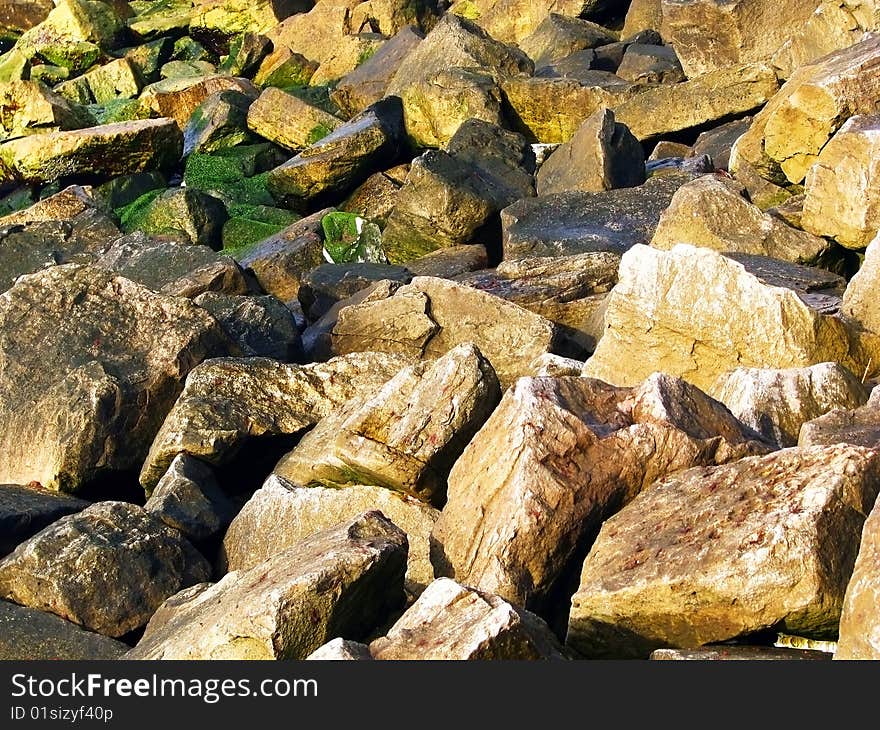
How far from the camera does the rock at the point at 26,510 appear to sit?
368 inches

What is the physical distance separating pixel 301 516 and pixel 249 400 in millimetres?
2121

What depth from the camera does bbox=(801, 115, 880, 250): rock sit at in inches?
452

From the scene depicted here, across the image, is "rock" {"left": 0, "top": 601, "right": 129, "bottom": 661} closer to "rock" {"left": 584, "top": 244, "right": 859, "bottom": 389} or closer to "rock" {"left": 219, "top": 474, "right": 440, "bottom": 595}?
"rock" {"left": 219, "top": 474, "right": 440, "bottom": 595}

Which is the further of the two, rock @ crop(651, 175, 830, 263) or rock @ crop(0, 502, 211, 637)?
rock @ crop(651, 175, 830, 263)

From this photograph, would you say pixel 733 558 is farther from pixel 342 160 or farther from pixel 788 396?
pixel 342 160

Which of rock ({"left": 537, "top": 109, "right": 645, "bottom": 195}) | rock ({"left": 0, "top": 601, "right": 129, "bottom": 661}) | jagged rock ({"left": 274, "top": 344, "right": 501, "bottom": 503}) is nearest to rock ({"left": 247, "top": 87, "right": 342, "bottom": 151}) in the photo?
rock ({"left": 537, "top": 109, "right": 645, "bottom": 195})

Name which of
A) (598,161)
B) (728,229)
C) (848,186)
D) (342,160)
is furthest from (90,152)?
(848,186)

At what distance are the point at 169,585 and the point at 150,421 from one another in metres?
2.60

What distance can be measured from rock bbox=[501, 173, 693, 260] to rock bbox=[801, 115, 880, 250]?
2.45 metres

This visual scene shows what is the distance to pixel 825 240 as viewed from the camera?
1227 cm

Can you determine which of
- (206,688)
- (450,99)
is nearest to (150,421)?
(206,688)

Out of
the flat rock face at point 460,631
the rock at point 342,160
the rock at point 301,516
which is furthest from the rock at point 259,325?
the rock at point 342,160

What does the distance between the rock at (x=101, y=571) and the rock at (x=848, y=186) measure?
6.46 metres

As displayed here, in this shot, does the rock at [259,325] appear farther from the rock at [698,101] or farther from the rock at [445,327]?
the rock at [698,101]
